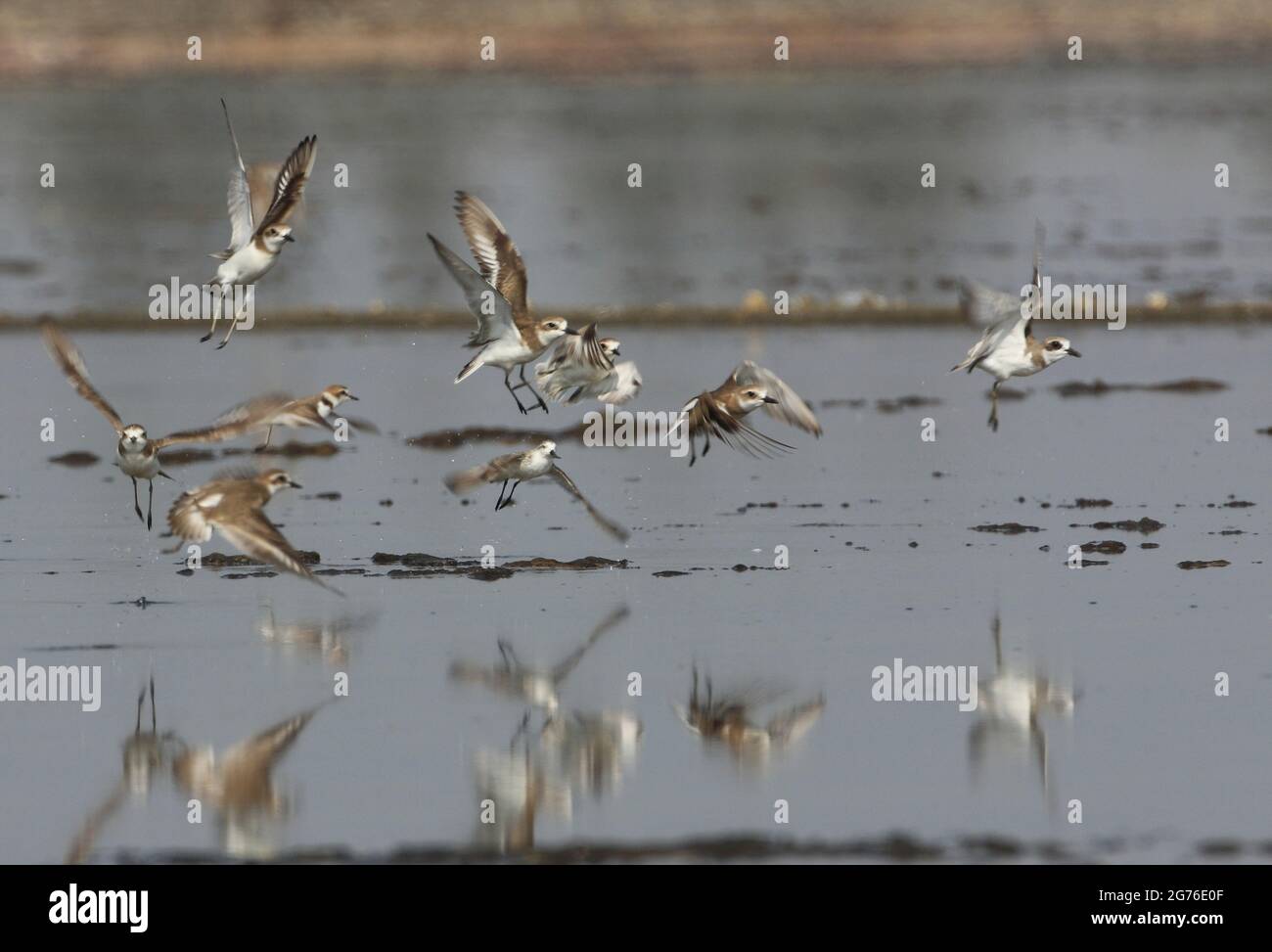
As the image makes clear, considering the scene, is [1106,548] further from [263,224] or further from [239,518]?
[263,224]

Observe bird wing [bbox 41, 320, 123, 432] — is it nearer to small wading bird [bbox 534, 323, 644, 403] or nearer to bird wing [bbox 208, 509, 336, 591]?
bird wing [bbox 208, 509, 336, 591]

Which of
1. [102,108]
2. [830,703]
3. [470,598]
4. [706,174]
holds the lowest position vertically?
[830,703]

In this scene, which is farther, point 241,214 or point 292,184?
point 241,214

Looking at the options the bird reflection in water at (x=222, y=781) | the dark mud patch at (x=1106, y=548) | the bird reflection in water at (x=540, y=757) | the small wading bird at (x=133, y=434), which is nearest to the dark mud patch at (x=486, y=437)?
the small wading bird at (x=133, y=434)

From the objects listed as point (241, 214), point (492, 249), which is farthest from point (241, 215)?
point (492, 249)

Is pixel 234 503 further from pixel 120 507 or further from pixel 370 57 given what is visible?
pixel 370 57
